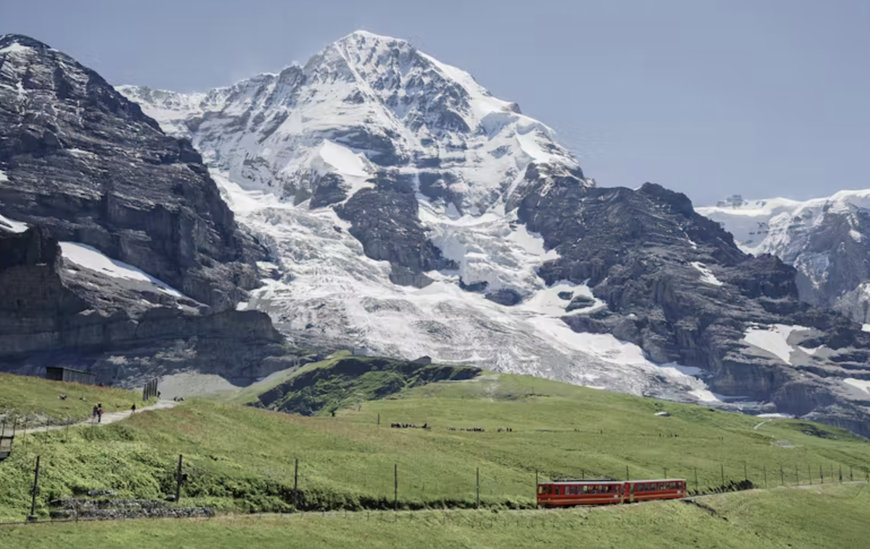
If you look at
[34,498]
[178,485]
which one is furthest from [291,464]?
[34,498]

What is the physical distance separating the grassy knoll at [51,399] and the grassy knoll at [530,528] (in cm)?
2672

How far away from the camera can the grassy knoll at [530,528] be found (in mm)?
61156

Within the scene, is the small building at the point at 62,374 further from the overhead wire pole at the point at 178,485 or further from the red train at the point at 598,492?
the red train at the point at 598,492

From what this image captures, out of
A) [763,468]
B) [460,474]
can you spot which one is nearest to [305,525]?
[460,474]

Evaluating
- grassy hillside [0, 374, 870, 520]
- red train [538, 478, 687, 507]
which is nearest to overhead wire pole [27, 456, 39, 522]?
grassy hillside [0, 374, 870, 520]

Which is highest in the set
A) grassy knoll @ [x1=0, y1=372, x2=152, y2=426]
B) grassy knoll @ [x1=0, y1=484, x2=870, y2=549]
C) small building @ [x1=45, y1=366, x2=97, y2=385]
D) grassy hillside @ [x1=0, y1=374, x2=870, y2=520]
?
small building @ [x1=45, y1=366, x2=97, y2=385]

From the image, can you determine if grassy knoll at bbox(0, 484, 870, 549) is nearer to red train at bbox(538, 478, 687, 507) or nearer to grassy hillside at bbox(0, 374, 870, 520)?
red train at bbox(538, 478, 687, 507)

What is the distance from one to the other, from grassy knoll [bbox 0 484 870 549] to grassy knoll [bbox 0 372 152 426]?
26722 millimetres

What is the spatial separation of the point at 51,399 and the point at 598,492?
195ft

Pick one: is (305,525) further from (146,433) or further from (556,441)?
(556,441)

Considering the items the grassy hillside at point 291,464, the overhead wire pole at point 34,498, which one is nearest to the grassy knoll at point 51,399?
the grassy hillside at point 291,464

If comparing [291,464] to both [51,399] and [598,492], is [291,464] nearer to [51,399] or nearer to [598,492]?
[51,399]

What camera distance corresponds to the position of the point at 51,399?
305ft

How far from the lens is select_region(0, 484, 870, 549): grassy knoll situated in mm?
61156
